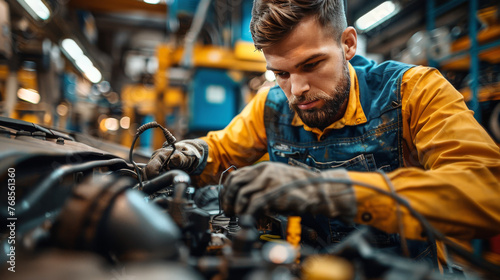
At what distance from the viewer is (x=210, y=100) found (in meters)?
4.07

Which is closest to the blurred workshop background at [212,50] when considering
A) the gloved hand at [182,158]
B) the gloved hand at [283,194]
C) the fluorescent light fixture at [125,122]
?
the fluorescent light fixture at [125,122]

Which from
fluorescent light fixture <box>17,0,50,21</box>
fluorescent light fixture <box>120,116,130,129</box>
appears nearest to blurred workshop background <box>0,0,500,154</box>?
fluorescent light fixture <box>17,0,50,21</box>

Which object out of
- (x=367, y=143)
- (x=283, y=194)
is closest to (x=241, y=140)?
(x=367, y=143)

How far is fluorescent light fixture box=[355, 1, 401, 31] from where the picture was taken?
411cm

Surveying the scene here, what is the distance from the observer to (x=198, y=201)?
49.5 inches

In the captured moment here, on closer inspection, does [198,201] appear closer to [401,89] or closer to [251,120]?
[251,120]

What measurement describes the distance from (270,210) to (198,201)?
26.8 inches

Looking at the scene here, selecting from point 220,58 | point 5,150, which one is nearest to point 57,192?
point 5,150

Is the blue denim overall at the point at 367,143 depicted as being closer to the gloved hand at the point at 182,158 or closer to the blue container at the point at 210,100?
the gloved hand at the point at 182,158

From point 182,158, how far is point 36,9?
299 centimetres

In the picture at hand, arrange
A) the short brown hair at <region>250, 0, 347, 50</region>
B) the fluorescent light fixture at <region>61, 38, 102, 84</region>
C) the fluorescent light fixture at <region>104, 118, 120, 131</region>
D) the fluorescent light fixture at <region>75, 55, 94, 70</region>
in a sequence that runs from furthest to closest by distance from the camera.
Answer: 1. the fluorescent light fixture at <region>104, 118, 120, 131</region>
2. the fluorescent light fixture at <region>75, 55, 94, 70</region>
3. the fluorescent light fixture at <region>61, 38, 102, 84</region>
4. the short brown hair at <region>250, 0, 347, 50</region>

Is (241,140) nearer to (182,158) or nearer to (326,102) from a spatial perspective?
(182,158)

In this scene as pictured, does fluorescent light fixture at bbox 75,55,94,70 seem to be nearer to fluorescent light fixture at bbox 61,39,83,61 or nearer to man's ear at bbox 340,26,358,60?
fluorescent light fixture at bbox 61,39,83,61

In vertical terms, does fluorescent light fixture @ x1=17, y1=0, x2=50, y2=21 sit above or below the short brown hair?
above
